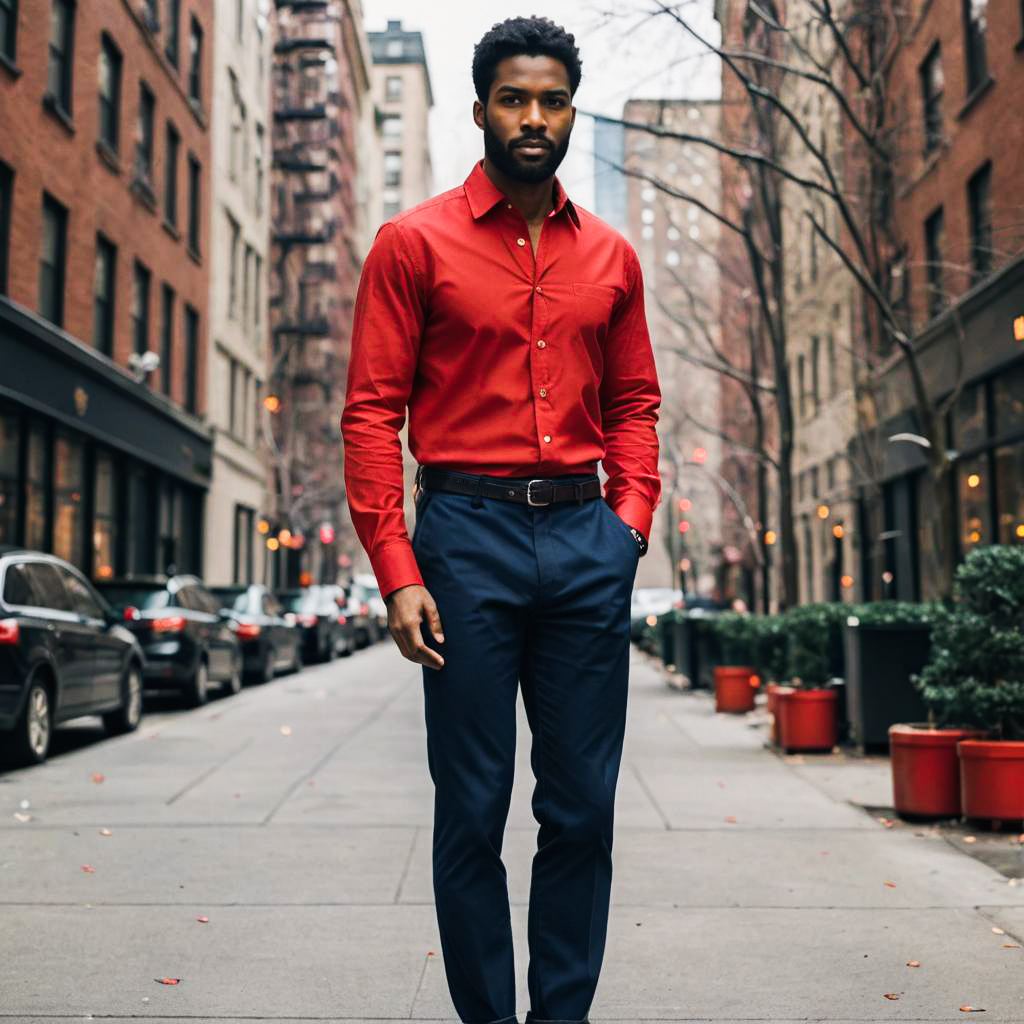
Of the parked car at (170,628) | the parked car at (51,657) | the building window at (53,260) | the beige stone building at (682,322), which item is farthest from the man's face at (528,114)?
the building window at (53,260)

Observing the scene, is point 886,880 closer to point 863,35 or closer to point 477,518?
point 477,518

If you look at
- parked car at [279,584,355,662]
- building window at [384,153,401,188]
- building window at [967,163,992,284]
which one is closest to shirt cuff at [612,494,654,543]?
building window at [967,163,992,284]

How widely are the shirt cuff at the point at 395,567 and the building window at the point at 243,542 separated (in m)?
34.6

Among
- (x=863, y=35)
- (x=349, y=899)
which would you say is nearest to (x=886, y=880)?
(x=349, y=899)

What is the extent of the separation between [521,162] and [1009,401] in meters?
16.7

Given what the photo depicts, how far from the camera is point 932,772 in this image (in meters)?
8.02

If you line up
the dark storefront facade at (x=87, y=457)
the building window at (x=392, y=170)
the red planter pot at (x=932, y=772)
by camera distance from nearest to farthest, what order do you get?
the red planter pot at (x=932, y=772) < the dark storefront facade at (x=87, y=457) < the building window at (x=392, y=170)

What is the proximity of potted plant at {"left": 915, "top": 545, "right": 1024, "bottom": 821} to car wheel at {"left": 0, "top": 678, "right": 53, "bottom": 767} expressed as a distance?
6.60 meters

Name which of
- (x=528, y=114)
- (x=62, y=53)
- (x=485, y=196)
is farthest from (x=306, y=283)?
(x=528, y=114)

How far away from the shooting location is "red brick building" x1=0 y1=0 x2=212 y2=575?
771 inches

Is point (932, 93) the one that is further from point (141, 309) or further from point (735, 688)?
point (141, 309)

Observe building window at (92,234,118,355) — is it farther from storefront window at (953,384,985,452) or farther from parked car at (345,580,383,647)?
storefront window at (953,384,985,452)

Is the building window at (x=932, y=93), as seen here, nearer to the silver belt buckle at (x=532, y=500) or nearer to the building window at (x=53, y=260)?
the building window at (x=53, y=260)

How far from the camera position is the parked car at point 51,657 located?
35.3 feet
